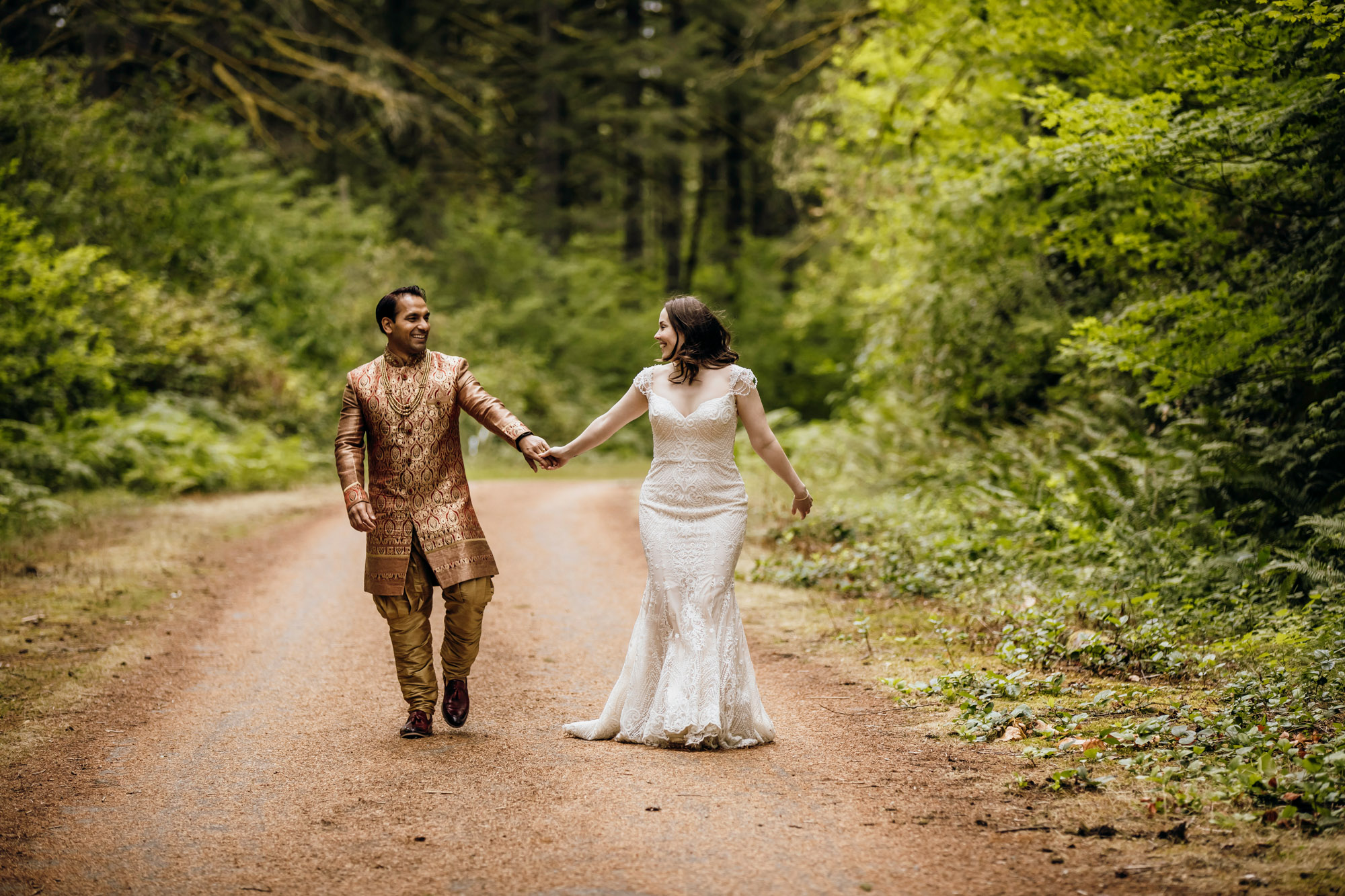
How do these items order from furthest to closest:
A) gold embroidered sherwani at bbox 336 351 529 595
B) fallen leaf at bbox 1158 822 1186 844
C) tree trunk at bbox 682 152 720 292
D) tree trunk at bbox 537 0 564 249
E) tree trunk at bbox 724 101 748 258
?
tree trunk at bbox 724 101 748 258
tree trunk at bbox 682 152 720 292
tree trunk at bbox 537 0 564 249
gold embroidered sherwani at bbox 336 351 529 595
fallen leaf at bbox 1158 822 1186 844

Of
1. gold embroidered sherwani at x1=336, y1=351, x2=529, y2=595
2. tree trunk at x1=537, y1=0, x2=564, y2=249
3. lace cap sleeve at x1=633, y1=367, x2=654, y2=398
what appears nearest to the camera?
gold embroidered sherwani at x1=336, y1=351, x2=529, y2=595

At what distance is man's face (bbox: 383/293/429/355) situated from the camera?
5.43 meters

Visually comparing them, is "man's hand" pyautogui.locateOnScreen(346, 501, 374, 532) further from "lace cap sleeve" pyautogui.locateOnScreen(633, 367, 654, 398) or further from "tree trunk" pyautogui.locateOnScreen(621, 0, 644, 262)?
"tree trunk" pyautogui.locateOnScreen(621, 0, 644, 262)

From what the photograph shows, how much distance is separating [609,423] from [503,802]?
2.08m

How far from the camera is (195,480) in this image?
50.3 ft

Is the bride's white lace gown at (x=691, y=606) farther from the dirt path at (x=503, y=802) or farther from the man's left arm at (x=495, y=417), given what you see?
the man's left arm at (x=495, y=417)

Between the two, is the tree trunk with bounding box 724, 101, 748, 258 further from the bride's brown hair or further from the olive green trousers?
the olive green trousers

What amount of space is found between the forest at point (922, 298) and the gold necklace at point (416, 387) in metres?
3.28

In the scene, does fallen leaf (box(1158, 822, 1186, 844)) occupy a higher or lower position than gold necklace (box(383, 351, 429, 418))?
lower

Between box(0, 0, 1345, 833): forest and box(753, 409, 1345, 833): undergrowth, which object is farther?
box(0, 0, 1345, 833): forest

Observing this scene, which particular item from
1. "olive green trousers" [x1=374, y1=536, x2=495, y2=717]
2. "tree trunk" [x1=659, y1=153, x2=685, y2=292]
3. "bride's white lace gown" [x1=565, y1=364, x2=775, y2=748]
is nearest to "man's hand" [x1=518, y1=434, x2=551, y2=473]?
"bride's white lace gown" [x1=565, y1=364, x2=775, y2=748]

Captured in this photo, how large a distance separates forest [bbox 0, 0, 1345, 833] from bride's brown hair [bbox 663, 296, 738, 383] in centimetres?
230

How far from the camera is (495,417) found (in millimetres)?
5586

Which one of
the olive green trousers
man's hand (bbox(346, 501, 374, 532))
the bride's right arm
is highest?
the bride's right arm
